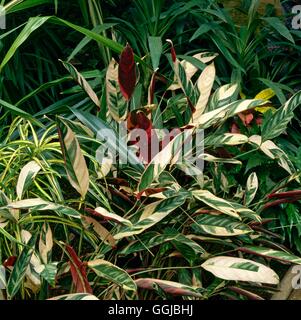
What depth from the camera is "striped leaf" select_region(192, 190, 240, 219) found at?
1837 mm

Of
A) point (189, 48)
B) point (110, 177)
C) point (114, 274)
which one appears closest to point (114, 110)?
point (110, 177)

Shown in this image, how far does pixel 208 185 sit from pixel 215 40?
25.6 inches

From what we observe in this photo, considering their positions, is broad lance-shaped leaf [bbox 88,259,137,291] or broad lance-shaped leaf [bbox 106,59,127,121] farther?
broad lance-shaped leaf [bbox 106,59,127,121]

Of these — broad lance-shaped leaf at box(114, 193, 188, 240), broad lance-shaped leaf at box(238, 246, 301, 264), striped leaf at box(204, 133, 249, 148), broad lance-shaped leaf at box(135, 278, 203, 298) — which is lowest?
broad lance-shaped leaf at box(238, 246, 301, 264)

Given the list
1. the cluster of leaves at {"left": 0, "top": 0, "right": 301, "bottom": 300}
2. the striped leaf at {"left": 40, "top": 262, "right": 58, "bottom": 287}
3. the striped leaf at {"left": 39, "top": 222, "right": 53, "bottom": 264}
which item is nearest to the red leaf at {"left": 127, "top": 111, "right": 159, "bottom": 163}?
the cluster of leaves at {"left": 0, "top": 0, "right": 301, "bottom": 300}

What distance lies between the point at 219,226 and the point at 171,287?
0.77 ft

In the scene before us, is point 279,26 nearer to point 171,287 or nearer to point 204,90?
point 204,90

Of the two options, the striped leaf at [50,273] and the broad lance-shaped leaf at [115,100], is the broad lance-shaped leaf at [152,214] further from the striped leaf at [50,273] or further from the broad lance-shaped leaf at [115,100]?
the broad lance-shaped leaf at [115,100]

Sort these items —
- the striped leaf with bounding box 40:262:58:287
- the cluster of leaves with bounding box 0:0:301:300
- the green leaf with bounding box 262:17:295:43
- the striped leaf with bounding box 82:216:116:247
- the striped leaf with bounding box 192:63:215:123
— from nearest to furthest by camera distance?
the striped leaf with bounding box 40:262:58:287, the cluster of leaves with bounding box 0:0:301:300, the striped leaf with bounding box 82:216:116:247, the striped leaf with bounding box 192:63:215:123, the green leaf with bounding box 262:17:295:43

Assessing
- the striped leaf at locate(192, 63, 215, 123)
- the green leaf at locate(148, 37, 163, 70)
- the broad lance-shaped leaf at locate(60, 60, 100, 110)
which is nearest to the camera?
the broad lance-shaped leaf at locate(60, 60, 100, 110)

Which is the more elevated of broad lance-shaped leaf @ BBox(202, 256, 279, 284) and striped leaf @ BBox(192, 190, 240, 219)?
striped leaf @ BBox(192, 190, 240, 219)

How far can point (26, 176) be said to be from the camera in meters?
1.83

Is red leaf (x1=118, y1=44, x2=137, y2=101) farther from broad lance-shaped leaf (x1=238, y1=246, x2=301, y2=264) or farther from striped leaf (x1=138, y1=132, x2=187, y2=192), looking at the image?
broad lance-shaped leaf (x1=238, y1=246, x2=301, y2=264)

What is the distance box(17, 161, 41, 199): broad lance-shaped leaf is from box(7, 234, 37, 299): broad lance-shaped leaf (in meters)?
0.17
